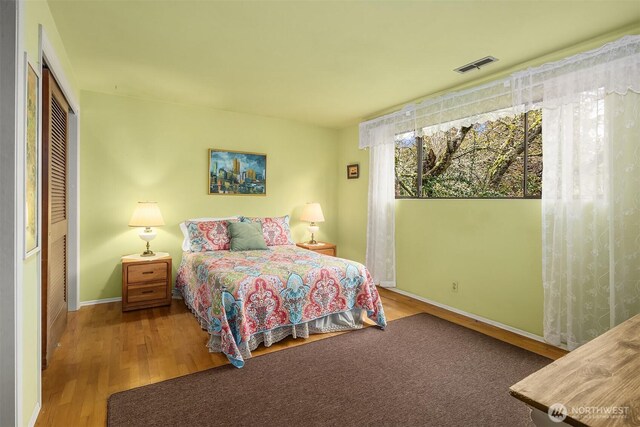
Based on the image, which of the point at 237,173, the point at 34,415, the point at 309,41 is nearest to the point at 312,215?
the point at 237,173

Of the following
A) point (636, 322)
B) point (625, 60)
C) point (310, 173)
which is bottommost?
point (636, 322)

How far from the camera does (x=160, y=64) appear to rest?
302cm

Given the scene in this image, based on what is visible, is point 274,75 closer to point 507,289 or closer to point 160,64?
point 160,64

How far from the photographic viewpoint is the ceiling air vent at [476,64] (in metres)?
2.87

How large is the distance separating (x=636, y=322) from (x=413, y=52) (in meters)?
2.33

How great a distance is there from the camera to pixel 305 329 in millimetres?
2928

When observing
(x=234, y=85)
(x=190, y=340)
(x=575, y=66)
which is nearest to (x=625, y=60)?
(x=575, y=66)

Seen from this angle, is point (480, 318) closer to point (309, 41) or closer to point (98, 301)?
point (309, 41)

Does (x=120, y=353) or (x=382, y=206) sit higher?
(x=382, y=206)

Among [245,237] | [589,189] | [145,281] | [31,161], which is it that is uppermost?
[31,161]

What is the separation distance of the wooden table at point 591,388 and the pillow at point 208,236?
3.56 m

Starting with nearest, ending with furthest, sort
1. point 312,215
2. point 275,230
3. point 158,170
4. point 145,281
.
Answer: point 145,281
point 158,170
point 275,230
point 312,215

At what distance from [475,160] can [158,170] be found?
12.2 feet

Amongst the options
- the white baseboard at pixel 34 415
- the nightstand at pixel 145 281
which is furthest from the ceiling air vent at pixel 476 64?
the white baseboard at pixel 34 415
